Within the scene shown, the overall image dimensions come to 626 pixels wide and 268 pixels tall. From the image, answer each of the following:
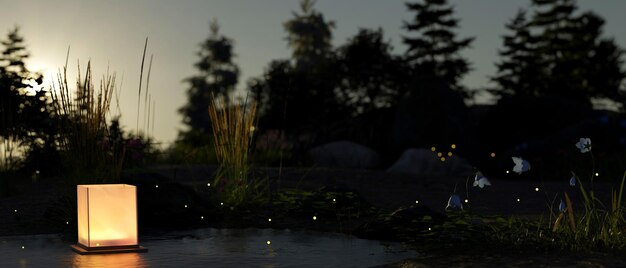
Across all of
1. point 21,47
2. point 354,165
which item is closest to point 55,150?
point 21,47

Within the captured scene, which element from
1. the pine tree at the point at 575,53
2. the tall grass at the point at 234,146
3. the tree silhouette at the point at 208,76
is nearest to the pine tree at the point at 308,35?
the tree silhouette at the point at 208,76

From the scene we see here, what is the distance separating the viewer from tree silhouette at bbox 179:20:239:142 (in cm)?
3083

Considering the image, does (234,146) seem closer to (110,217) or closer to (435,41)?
(110,217)

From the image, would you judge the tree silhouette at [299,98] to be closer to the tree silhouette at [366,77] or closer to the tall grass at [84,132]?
the tree silhouette at [366,77]

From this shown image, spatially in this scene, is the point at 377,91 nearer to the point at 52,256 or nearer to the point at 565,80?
the point at 565,80

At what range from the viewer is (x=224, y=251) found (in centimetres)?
521

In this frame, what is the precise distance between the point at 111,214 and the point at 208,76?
26674 millimetres

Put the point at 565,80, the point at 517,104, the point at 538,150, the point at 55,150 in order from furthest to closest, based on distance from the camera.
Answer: the point at 565,80 → the point at 517,104 → the point at 538,150 → the point at 55,150

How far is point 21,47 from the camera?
14039 millimetres

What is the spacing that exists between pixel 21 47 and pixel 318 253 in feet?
34.1

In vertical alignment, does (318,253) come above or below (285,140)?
below

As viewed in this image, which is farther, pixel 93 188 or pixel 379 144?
pixel 379 144

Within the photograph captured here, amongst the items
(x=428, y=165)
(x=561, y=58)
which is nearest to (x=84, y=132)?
(x=428, y=165)

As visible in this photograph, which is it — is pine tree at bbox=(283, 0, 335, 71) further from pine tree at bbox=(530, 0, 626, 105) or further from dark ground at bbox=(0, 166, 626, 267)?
dark ground at bbox=(0, 166, 626, 267)
